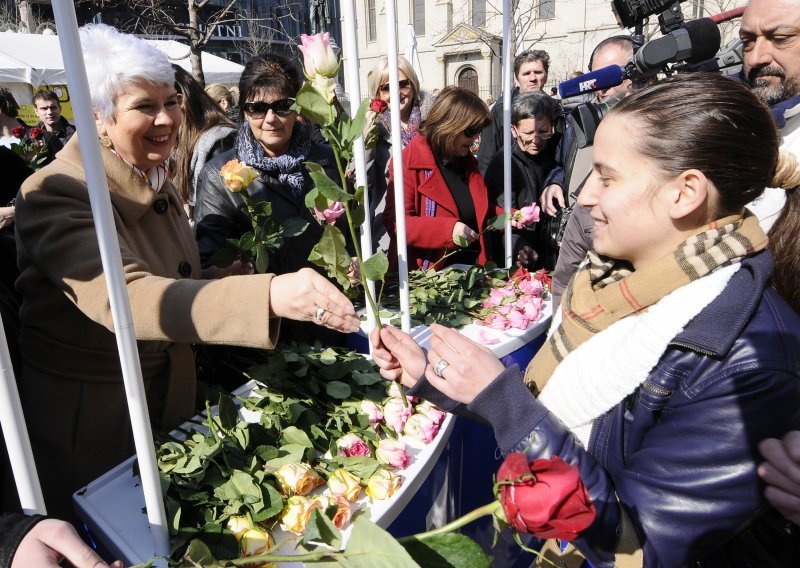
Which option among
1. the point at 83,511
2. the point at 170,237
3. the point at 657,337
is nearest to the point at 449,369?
the point at 657,337

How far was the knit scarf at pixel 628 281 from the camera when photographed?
1.01 meters

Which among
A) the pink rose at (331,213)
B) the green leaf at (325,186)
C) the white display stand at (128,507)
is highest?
the green leaf at (325,186)

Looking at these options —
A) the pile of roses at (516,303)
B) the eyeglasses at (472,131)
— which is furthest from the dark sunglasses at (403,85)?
the pile of roses at (516,303)

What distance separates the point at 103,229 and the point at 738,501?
1.01 m


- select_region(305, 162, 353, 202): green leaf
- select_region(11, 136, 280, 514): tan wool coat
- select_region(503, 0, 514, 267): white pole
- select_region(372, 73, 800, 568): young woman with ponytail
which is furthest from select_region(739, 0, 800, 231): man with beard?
select_region(11, 136, 280, 514): tan wool coat

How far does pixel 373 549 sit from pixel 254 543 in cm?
38

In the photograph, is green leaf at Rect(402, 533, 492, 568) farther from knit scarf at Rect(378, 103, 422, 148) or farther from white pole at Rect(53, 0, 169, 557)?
knit scarf at Rect(378, 103, 422, 148)

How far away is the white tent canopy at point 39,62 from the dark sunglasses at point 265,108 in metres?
7.44

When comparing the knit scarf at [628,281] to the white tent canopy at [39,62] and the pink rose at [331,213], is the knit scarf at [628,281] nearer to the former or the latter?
the pink rose at [331,213]

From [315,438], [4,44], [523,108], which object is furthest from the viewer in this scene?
[4,44]

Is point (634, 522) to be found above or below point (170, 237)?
below

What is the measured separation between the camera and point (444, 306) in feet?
6.31

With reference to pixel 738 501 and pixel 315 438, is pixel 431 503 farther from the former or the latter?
pixel 738 501

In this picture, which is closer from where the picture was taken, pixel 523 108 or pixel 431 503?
pixel 431 503
